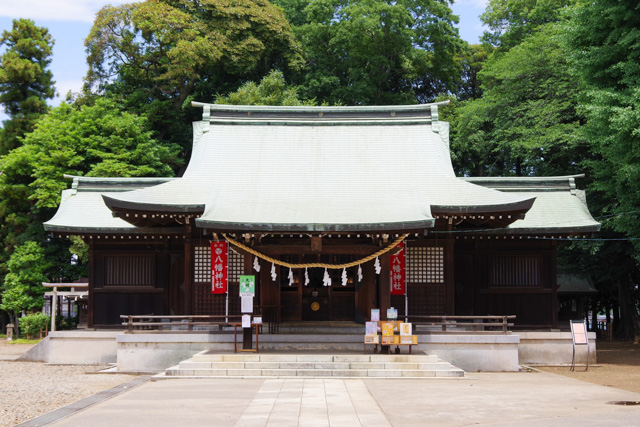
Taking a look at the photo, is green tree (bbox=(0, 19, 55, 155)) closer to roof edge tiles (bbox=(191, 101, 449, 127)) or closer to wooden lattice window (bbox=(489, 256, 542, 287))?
roof edge tiles (bbox=(191, 101, 449, 127))

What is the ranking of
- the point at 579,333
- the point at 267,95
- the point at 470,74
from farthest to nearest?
the point at 470,74 → the point at 267,95 → the point at 579,333

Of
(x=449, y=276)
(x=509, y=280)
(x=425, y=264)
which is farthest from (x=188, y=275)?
(x=509, y=280)

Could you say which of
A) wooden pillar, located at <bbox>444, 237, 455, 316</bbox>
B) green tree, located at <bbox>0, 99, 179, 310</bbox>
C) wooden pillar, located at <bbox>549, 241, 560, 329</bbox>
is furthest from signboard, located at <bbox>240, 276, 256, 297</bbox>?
green tree, located at <bbox>0, 99, 179, 310</bbox>

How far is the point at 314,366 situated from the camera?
16438 millimetres

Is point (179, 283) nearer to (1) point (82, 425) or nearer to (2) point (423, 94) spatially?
(1) point (82, 425)

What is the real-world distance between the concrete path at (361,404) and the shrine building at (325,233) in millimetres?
4449

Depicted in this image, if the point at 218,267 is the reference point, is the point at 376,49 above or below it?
above

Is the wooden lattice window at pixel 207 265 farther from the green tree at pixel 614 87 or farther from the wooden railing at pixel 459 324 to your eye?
the green tree at pixel 614 87

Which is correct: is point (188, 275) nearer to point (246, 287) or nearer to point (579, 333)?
point (246, 287)

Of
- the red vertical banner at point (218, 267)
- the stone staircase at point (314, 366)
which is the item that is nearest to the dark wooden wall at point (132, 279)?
the red vertical banner at point (218, 267)

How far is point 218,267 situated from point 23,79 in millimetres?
25191

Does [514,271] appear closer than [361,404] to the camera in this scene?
No

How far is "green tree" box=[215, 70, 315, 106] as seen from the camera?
36.8 metres

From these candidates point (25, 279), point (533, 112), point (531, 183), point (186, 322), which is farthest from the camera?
point (25, 279)
